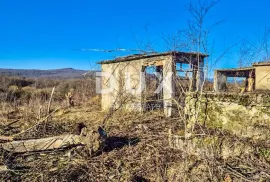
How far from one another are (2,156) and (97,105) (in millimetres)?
11780

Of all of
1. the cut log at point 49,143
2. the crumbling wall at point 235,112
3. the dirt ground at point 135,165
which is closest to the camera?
the dirt ground at point 135,165

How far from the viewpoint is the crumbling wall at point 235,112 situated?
176 inches

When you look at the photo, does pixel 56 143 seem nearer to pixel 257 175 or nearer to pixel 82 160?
pixel 82 160

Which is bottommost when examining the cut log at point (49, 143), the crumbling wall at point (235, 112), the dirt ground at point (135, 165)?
the dirt ground at point (135, 165)

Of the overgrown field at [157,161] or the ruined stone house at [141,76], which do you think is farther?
the ruined stone house at [141,76]

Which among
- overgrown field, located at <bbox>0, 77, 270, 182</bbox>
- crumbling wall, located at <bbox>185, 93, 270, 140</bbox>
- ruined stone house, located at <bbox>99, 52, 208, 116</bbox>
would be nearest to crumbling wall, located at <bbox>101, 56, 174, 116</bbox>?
ruined stone house, located at <bbox>99, 52, 208, 116</bbox>

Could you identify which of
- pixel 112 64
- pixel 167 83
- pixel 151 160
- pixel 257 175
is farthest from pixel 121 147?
pixel 112 64

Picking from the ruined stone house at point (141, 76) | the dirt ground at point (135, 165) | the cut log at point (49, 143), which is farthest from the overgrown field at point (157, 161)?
the ruined stone house at point (141, 76)

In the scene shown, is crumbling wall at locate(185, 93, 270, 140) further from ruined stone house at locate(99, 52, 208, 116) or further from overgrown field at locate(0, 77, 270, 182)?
ruined stone house at locate(99, 52, 208, 116)

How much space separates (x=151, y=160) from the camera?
4.48 m

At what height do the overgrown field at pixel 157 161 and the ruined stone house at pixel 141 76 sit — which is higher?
the ruined stone house at pixel 141 76

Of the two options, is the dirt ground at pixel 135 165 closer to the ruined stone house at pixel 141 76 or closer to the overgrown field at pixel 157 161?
the overgrown field at pixel 157 161

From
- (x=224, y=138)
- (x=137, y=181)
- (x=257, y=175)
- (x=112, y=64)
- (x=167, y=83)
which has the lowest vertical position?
(x=137, y=181)

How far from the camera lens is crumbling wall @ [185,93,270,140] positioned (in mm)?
4480
